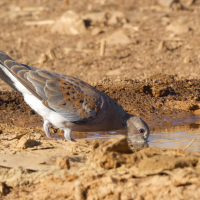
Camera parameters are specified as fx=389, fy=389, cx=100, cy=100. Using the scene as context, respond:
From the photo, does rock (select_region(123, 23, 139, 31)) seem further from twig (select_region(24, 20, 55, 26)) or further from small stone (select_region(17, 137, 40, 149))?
small stone (select_region(17, 137, 40, 149))

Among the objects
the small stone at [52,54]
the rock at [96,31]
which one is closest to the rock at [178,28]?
the rock at [96,31]

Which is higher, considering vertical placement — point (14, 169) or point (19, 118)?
point (19, 118)

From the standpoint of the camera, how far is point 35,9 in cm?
1736

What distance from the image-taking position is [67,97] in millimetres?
5852

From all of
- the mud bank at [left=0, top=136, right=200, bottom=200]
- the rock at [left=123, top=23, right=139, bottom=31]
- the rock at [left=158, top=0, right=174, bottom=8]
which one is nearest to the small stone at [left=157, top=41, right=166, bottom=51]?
the rock at [left=123, top=23, right=139, bottom=31]

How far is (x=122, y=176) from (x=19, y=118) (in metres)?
4.04

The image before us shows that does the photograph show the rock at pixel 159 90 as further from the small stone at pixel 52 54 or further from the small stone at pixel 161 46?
the small stone at pixel 52 54

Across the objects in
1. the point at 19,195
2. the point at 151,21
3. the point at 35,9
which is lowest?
the point at 19,195

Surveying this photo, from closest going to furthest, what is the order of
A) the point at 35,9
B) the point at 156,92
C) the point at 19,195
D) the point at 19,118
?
1. the point at 19,195
2. the point at 19,118
3. the point at 156,92
4. the point at 35,9

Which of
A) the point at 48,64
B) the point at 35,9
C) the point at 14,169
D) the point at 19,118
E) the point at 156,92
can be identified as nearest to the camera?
the point at 14,169

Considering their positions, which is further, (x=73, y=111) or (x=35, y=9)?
(x=35, y=9)

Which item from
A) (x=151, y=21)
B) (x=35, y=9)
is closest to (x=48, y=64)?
(x=151, y=21)

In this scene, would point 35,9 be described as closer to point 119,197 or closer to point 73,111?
point 73,111

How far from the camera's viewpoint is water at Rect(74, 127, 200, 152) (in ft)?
19.1
